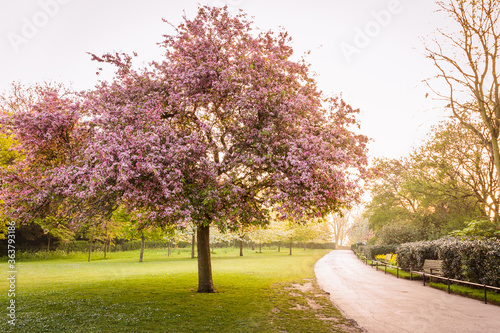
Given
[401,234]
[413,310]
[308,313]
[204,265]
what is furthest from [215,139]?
[401,234]

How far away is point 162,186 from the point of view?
1055 centimetres

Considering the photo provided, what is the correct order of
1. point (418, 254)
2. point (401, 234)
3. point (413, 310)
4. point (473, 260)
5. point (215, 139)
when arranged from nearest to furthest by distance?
point (413, 310) → point (215, 139) → point (473, 260) → point (418, 254) → point (401, 234)

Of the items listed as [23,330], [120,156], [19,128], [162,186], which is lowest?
[23,330]

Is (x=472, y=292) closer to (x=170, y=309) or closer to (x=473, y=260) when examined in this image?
(x=473, y=260)

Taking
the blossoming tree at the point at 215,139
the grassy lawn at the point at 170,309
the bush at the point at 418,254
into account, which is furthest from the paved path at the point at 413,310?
the bush at the point at 418,254

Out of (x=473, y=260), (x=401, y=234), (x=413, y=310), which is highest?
(x=473, y=260)

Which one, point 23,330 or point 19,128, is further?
point 19,128

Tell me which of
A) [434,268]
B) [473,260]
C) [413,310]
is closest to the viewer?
[413,310]

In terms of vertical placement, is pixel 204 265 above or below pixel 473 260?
below

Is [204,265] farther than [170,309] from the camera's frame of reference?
Yes

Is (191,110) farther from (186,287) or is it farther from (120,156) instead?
(186,287)

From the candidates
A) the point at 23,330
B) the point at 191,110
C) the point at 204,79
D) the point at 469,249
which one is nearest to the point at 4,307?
the point at 23,330

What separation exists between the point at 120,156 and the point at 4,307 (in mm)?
6527

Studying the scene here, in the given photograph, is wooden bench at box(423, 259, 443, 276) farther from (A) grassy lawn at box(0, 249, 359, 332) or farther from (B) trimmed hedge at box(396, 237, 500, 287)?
(A) grassy lawn at box(0, 249, 359, 332)
